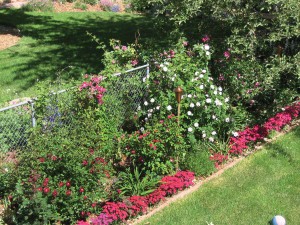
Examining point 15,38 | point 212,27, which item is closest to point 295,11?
point 212,27

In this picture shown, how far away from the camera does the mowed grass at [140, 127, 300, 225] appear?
16.3 feet

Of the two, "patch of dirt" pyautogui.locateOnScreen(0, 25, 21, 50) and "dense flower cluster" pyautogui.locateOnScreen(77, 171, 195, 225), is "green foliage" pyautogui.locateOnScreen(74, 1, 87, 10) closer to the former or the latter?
"patch of dirt" pyautogui.locateOnScreen(0, 25, 21, 50)

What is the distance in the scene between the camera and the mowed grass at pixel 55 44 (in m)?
9.02

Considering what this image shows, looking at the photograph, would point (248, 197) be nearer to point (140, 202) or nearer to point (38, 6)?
point (140, 202)

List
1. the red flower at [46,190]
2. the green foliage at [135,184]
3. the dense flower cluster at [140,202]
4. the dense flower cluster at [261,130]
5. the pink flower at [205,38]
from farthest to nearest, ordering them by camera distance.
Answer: the pink flower at [205,38]
the dense flower cluster at [261,130]
the green foliage at [135,184]
the dense flower cluster at [140,202]
the red flower at [46,190]

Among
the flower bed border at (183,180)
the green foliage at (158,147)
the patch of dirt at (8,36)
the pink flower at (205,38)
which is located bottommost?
the patch of dirt at (8,36)

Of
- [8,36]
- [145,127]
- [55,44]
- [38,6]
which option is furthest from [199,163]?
[38,6]

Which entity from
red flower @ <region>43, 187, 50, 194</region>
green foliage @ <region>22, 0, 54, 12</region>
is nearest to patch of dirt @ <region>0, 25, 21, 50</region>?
green foliage @ <region>22, 0, 54, 12</region>

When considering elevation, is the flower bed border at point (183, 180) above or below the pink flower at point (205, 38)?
below

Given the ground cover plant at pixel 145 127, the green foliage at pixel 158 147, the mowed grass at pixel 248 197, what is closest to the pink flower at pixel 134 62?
the ground cover plant at pixel 145 127

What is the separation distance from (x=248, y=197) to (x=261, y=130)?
1.73m

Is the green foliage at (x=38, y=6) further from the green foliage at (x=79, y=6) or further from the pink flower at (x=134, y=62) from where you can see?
the pink flower at (x=134, y=62)

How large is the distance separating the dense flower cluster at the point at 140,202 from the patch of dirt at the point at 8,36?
755 cm

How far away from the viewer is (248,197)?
17.5 ft
